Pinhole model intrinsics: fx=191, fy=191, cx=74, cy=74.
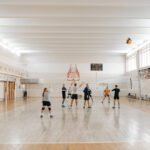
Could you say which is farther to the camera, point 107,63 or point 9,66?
point 107,63

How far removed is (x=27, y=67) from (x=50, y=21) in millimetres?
17026

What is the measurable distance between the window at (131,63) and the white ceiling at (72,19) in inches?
312

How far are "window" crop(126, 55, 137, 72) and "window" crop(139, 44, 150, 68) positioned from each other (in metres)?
2.03

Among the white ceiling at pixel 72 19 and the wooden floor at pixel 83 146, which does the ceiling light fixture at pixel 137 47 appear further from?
the wooden floor at pixel 83 146

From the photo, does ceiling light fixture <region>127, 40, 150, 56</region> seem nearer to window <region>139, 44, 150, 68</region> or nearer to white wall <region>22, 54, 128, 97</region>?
window <region>139, 44, 150, 68</region>

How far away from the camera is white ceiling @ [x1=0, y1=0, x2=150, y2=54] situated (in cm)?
1105

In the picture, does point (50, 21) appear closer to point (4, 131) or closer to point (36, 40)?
point (36, 40)

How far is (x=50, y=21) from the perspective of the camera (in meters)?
14.5

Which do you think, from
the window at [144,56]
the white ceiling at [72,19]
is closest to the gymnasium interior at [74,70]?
the white ceiling at [72,19]

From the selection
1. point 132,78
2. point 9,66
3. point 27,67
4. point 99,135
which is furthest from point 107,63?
point 99,135

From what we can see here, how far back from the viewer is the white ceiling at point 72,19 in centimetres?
1105

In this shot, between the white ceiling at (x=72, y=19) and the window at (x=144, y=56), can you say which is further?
the window at (x=144, y=56)

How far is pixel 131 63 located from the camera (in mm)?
28875

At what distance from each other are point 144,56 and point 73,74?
11203 mm
